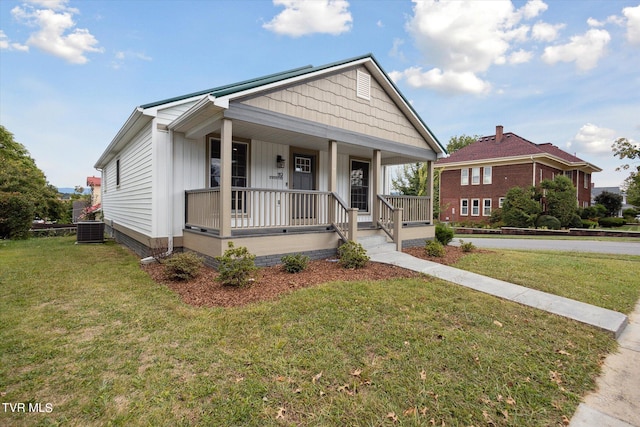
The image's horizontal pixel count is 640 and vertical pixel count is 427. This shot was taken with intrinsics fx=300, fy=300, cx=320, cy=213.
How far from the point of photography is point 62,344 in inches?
127

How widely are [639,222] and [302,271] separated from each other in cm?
3976

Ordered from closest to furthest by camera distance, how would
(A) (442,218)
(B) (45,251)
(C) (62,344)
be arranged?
(C) (62,344) → (B) (45,251) → (A) (442,218)

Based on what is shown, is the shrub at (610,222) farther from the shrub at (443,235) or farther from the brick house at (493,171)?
the shrub at (443,235)

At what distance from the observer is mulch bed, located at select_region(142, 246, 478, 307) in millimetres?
4672

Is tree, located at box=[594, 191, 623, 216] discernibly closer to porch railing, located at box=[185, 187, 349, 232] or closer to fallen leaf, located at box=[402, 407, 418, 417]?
porch railing, located at box=[185, 187, 349, 232]

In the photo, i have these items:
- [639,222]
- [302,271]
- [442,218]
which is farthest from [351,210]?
[639,222]

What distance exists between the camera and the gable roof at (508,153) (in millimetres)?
23947

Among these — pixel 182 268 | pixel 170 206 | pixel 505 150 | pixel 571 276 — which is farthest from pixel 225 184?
pixel 505 150

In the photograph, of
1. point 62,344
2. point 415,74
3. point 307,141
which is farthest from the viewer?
point 415,74

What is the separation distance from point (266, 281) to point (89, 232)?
33.8 feet

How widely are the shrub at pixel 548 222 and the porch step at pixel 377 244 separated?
17.2m

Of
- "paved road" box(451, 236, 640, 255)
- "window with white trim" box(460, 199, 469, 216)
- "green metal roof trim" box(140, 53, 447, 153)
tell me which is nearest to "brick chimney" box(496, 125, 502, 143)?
"window with white trim" box(460, 199, 469, 216)

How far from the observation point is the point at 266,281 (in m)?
5.46

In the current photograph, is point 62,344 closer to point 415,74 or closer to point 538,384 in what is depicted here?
point 538,384
